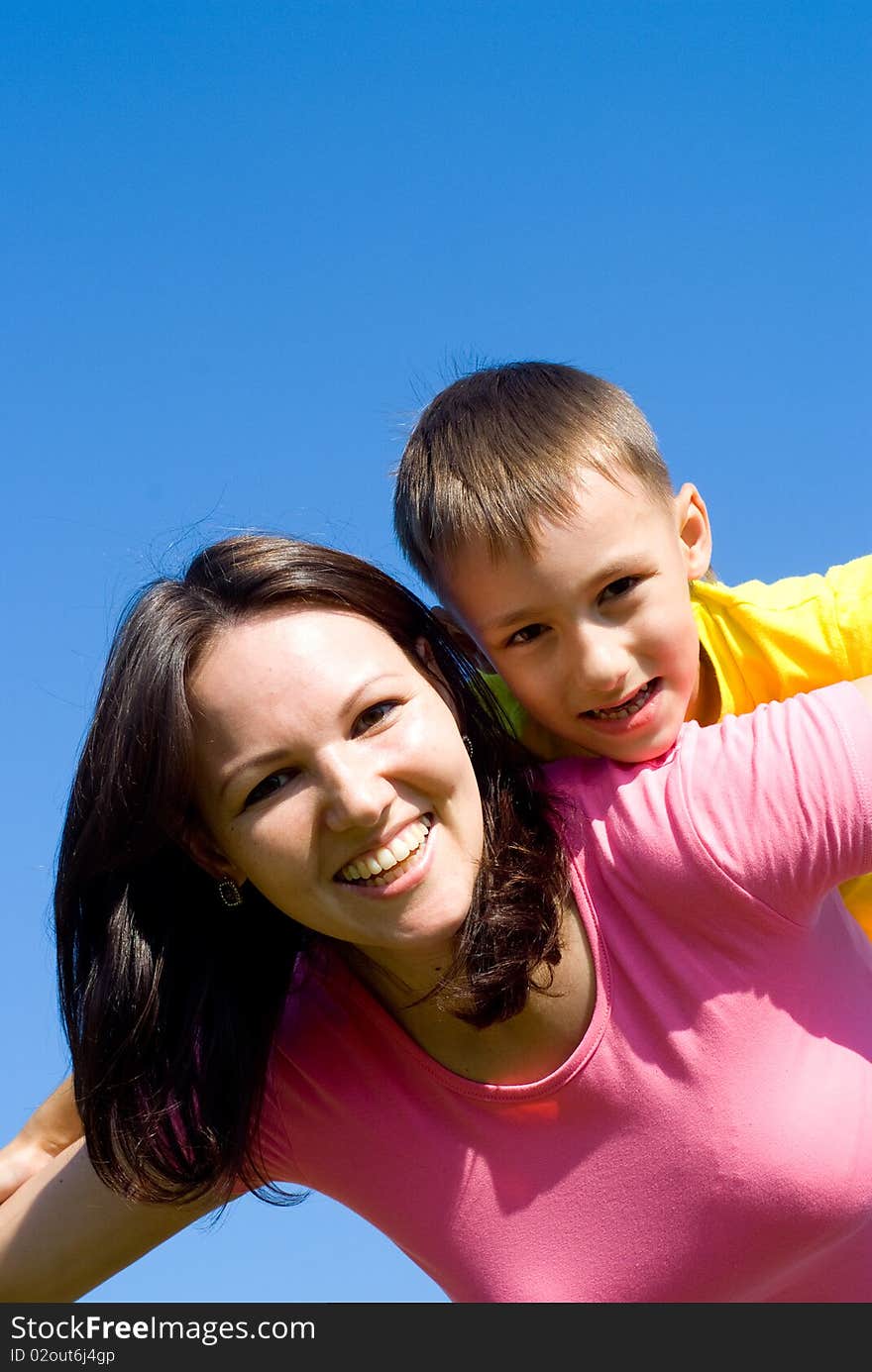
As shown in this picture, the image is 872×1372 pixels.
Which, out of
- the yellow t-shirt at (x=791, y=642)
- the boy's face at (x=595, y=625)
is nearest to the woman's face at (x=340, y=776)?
the boy's face at (x=595, y=625)

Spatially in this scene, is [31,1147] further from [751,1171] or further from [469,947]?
[751,1171]

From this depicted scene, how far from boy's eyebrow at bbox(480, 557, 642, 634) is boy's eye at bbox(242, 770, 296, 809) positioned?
31.0 inches

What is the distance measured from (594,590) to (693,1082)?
1206 mm

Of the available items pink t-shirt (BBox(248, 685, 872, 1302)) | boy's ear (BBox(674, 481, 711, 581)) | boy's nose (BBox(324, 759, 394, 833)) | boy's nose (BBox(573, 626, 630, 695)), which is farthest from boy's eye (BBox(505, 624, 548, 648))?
boy's nose (BBox(324, 759, 394, 833))

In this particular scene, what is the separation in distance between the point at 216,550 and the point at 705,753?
4.04 ft

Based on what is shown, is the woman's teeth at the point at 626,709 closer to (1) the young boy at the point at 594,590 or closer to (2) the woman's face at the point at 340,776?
(1) the young boy at the point at 594,590

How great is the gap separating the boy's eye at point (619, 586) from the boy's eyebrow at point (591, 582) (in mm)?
24

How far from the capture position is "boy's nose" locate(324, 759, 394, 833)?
2918 millimetres

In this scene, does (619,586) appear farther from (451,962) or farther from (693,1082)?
(693,1082)

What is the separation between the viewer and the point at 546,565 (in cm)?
352

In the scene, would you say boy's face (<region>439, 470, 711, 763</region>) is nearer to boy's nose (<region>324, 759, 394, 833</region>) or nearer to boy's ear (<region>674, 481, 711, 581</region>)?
boy's ear (<region>674, 481, 711, 581</region>)

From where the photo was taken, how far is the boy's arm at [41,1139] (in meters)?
3.86
